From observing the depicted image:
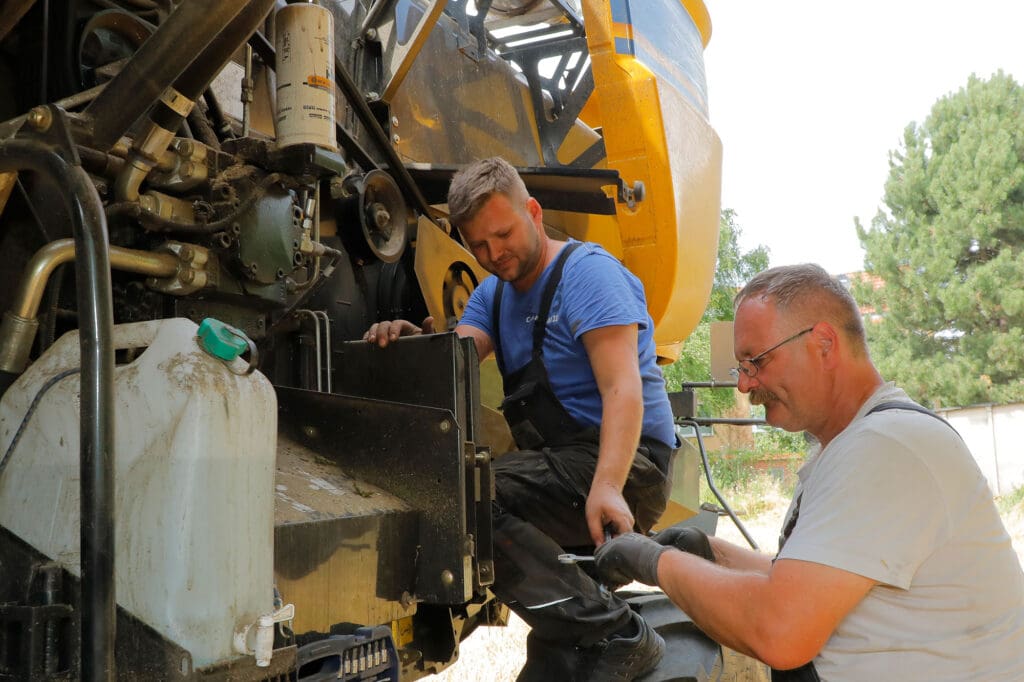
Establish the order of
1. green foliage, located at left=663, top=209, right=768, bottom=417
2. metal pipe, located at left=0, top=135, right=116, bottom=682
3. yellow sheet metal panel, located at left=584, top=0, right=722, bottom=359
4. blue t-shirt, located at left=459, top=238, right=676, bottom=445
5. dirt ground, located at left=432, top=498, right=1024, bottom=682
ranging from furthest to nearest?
green foliage, located at left=663, top=209, right=768, bottom=417 → dirt ground, located at left=432, top=498, right=1024, bottom=682 → yellow sheet metal panel, located at left=584, top=0, right=722, bottom=359 → blue t-shirt, located at left=459, top=238, right=676, bottom=445 → metal pipe, located at left=0, top=135, right=116, bottom=682

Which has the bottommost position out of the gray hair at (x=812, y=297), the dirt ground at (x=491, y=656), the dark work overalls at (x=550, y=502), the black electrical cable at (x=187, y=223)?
the dirt ground at (x=491, y=656)

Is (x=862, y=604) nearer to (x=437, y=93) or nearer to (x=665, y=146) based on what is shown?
(x=665, y=146)

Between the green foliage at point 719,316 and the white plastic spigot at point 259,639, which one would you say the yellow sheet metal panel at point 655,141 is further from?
the green foliage at point 719,316

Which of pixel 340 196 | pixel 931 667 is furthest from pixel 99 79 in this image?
pixel 931 667

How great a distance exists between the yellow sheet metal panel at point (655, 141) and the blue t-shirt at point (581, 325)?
0.62 meters

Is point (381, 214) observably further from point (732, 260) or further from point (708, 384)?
point (732, 260)

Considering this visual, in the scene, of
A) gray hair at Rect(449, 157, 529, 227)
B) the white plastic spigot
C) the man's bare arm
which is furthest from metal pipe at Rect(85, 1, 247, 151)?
the man's bare arm

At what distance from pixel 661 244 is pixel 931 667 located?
186cm

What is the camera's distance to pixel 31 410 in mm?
1414

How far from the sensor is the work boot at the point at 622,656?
2.39 m

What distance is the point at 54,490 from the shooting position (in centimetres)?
138

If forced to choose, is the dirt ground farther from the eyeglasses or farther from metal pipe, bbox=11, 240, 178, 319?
metal pipe, bbox=11, 240, 178, 319

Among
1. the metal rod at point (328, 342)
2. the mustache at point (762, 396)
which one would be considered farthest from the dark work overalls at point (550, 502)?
the mustache at point (762, 396)

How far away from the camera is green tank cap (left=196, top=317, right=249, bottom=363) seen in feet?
4.47
